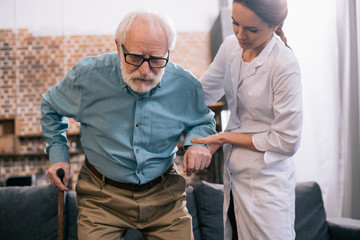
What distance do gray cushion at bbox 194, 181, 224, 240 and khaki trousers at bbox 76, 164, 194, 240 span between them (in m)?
0.97

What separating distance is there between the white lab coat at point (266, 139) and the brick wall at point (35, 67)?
14.3 feet

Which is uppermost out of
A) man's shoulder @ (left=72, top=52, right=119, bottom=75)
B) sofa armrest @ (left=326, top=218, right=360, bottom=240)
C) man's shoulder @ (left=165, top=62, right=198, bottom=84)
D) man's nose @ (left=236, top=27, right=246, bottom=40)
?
man's nose @ (left=236, top=27, right=246, bottom=40)

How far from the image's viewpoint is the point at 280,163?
59.2 inches

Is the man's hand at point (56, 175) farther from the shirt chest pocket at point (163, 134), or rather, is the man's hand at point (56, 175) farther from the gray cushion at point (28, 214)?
the gray cushion at point (28, 214)

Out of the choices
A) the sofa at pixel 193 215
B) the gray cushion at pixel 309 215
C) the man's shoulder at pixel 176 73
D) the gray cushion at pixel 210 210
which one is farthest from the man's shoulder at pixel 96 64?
the gray cushion at pixel 309 215

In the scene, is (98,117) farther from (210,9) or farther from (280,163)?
(210,9)

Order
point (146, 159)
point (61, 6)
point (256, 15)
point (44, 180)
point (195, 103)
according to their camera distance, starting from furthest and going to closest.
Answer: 1. point (61, 6)
2. point (44, 180)
3. point (195, 103)
4. point (146, 159)
5. point (256, 15)

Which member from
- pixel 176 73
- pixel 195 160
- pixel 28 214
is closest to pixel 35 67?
pixel 28 214

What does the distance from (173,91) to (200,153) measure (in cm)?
30

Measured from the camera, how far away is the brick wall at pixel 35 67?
572 cm

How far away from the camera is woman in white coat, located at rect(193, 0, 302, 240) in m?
1.42

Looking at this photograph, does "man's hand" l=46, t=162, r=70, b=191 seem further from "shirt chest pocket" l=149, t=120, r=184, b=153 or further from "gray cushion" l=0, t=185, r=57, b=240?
"gray cushion" l=0, t=185, r=57, b=240

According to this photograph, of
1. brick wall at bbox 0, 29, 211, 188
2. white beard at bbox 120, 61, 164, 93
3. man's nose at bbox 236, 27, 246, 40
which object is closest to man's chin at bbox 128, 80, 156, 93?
white beard at bbox 120, 61, 164, 93

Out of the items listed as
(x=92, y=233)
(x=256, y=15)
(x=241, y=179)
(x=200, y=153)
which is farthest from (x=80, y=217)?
(x=256, y=15)
